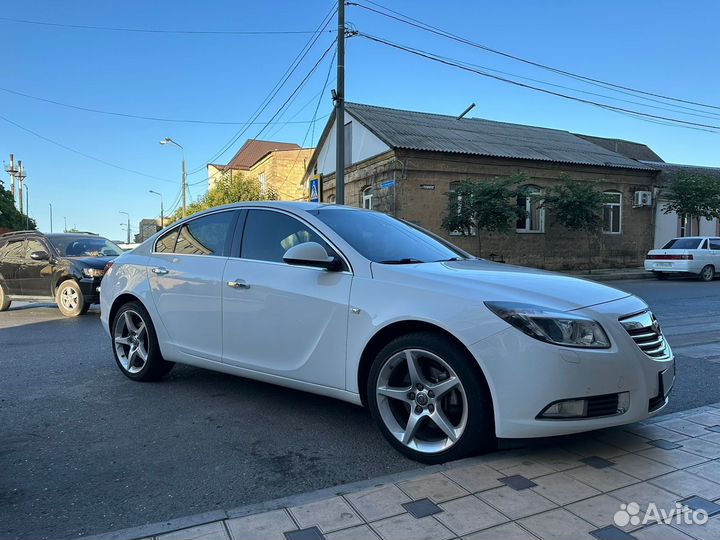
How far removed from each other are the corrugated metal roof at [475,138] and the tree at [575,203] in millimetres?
1999

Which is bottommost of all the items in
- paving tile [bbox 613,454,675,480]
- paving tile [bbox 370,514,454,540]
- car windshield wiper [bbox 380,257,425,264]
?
paving tile [bbox 370,514,454,540]

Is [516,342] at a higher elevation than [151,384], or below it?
higher

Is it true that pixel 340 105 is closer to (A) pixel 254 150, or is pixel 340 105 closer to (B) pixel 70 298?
(B) pixel 70 298

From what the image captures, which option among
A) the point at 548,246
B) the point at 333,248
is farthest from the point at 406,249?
the point at 548,246

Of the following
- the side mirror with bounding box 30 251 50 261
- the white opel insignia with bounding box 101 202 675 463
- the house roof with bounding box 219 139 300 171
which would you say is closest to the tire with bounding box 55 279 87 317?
the side mirror with bounding box 30 251 50 261

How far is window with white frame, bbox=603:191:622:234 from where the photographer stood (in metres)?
24.3

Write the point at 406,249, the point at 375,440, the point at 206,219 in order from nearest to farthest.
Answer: the point at 375,440 → the point at 406,249 → the point at 206,219

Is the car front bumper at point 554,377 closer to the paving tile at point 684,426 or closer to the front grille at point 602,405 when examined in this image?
the front grille at point 602,405

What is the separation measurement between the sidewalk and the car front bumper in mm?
205

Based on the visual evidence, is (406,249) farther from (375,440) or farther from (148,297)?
(148,297)

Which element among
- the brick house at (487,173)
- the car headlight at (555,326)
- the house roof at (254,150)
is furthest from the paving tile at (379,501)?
the house roof at (254,150)

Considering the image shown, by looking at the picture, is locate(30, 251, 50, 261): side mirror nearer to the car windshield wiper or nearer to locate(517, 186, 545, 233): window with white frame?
the car windshield wiper

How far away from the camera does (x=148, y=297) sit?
4.81 m

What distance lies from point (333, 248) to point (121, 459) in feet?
6.15
